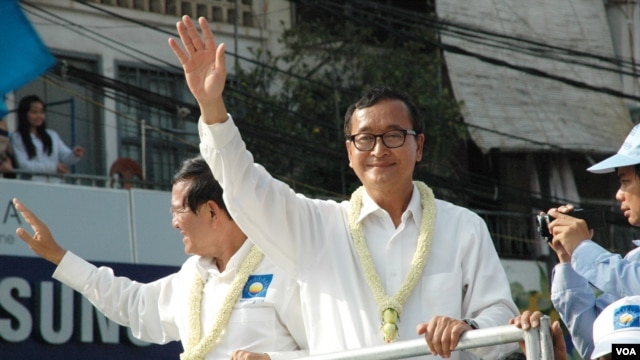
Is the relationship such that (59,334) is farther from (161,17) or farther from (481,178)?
(481,178)

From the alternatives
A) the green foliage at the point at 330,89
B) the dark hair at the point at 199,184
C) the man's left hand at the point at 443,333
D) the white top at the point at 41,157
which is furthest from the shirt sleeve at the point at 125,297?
the green foliage at the point at 330,89

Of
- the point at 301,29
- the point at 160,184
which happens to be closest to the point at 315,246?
the point at 160,184

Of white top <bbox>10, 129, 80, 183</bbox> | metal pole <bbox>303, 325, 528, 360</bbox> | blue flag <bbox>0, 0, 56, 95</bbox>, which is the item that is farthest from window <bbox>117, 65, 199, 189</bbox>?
metal pole <bbox>303, 325, 528, 360</bbox>

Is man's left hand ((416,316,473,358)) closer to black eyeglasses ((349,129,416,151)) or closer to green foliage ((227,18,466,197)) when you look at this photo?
black eyeglasses ((349,129,416,151))

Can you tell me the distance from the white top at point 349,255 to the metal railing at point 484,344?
41 cm

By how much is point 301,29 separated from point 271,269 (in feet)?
32.6

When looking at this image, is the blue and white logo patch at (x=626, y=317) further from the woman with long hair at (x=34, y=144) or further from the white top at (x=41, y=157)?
the woman with long hair at (x=34, y=144)

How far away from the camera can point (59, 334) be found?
945cm

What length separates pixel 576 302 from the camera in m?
4.16

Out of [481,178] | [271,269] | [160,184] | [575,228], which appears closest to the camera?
[575,228]

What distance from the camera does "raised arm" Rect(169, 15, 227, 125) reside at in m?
4.07

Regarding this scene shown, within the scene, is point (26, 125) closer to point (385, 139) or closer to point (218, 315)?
point (218, 315)

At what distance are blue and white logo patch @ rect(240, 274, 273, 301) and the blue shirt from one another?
106cm

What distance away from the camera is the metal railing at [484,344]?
3.54 meters
